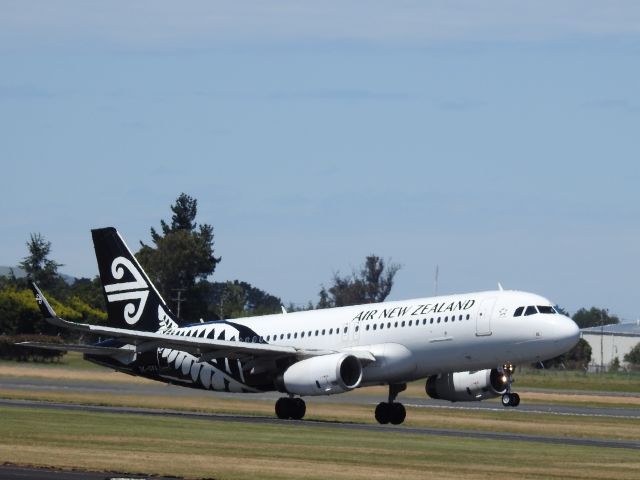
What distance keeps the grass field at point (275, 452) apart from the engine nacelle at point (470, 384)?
276 inches

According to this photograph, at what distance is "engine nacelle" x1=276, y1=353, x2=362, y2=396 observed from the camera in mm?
49250

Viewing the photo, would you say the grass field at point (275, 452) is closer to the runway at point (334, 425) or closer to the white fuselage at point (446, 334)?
the runway at point (334, 425)

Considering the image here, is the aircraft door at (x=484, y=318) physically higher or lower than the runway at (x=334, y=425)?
higher

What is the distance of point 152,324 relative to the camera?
57406 millimetres

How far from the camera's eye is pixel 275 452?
122 ft

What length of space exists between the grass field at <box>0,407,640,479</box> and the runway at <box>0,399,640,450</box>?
1739 millimetres

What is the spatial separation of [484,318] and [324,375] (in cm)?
542

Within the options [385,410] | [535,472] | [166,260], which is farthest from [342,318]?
[166,260]

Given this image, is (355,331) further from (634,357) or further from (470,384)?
(634,357)

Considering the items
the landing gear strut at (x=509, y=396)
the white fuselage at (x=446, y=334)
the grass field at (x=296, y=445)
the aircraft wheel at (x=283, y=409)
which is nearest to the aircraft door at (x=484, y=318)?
the white fuselage at (x=446, y=334)

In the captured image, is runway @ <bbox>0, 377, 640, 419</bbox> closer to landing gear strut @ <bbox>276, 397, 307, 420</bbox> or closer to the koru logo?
the koru logo

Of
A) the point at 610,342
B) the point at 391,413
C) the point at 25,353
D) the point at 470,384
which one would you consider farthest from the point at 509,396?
the point at 610,342

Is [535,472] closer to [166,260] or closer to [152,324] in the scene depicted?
[152,324]

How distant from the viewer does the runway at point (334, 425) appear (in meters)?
44.7
